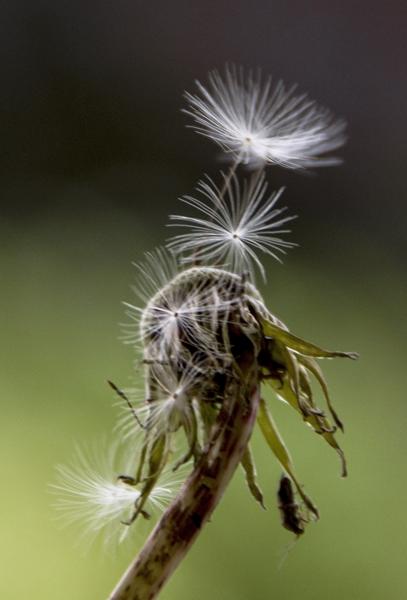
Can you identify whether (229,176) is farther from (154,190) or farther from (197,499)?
(154,190)

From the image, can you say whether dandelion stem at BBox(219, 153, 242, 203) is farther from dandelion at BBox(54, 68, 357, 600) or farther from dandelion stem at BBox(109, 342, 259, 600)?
dandelion stem at BBox(109, 342, 259, 600)

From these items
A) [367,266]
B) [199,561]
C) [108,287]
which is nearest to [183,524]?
[199,561]

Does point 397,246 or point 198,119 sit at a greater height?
point 397,246

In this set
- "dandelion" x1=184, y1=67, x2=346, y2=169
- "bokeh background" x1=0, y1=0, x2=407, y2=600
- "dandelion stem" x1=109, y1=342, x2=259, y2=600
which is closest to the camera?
"dandelion stem" x1=109, y1=342, x2=259, y2=600

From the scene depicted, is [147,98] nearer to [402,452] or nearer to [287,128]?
[402,452]

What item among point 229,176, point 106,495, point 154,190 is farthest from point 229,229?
point 154,190

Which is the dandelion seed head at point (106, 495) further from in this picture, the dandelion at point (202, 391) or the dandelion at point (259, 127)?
the dandelion at point (259, 127)

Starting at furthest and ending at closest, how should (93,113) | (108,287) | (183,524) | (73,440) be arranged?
(93,113) → (108,287) → (73,440) → (183,524)

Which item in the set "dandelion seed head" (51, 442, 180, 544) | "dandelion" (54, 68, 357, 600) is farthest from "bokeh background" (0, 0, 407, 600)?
"dandelion" (54, 68, 357, 600)
